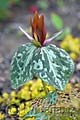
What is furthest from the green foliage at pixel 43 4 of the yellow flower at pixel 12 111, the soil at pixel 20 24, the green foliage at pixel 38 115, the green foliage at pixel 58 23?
the green foliage at pixel 38 115

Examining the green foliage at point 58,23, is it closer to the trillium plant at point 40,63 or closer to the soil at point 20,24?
the soil at point 20,24

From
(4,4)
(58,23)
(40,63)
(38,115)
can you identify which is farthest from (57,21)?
(38,115)

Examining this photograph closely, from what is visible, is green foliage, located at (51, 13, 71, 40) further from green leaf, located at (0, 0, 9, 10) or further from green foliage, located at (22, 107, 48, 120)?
green foliage, located at (22, 107, 48, 120)

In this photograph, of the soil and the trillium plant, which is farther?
the soil

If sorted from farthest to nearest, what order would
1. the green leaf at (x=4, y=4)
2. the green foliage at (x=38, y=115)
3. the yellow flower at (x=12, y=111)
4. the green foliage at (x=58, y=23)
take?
A: 1. the green leaf at (x=4, y=4)
2. the green foliage at (x=58, y=23)
3. the yellow flower at (x=12, y=111)
4. the green foliage at (x=38, y=115)

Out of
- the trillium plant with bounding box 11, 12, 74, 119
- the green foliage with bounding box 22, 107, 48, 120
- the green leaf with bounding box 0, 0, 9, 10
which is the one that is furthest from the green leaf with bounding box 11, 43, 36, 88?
the green leaf with bounding box 0, 0, 9, 10

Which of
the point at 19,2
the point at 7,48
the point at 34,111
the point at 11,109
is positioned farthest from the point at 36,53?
the point at 19,2

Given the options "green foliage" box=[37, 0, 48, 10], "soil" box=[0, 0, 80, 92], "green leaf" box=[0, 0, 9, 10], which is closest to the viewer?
"soil" box=[0, 0, 80, 92]

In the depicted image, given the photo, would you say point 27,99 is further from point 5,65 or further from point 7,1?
point 7,1

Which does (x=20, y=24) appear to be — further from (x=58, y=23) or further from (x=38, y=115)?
(x=38, y=115)
